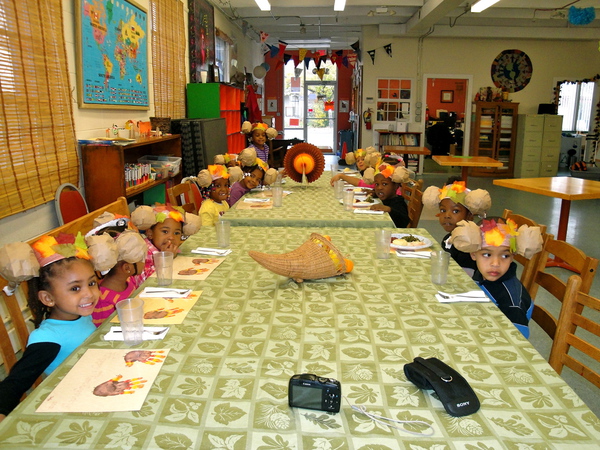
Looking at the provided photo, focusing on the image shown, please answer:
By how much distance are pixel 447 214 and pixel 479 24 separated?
9867 mm

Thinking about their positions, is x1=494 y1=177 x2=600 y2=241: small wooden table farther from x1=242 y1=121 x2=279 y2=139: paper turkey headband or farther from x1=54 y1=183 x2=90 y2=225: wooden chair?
x1=54 y1=183 x2=90 y2=225: wooden chair

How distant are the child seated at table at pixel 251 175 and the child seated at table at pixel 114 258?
2.11m

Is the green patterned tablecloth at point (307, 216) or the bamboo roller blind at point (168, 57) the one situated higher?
the bamboo roller blind at point (168, 57)

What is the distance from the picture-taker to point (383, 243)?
94.1 inches

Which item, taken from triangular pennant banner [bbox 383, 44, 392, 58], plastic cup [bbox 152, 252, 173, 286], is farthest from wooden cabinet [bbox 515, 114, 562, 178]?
plastic cup [bbox 152, 252, 173, 286]

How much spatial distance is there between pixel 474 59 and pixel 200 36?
7002mm

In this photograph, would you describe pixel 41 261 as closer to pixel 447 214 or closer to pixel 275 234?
pixel 275 234

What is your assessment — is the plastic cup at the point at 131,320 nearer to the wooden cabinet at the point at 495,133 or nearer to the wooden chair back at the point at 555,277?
the wooden chair back at the point at 555,277

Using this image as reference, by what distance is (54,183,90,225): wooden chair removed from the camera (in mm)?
3496

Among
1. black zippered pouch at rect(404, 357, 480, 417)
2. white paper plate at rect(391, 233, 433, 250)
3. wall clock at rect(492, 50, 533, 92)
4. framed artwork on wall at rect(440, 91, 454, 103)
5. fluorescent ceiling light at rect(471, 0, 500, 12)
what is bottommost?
white paper plate at rect(391, 233, 433, 250)

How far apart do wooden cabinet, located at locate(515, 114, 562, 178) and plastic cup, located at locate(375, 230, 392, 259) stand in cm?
1034

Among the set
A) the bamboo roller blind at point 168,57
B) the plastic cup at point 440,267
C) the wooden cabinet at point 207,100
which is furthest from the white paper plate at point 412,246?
the wooden cabinet at point 207,100

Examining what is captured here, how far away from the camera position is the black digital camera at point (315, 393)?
3.77 ft

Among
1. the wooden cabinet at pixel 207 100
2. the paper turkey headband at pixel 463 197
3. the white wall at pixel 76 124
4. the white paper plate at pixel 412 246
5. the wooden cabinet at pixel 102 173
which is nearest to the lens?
the white paper plate at pixel 412 246
